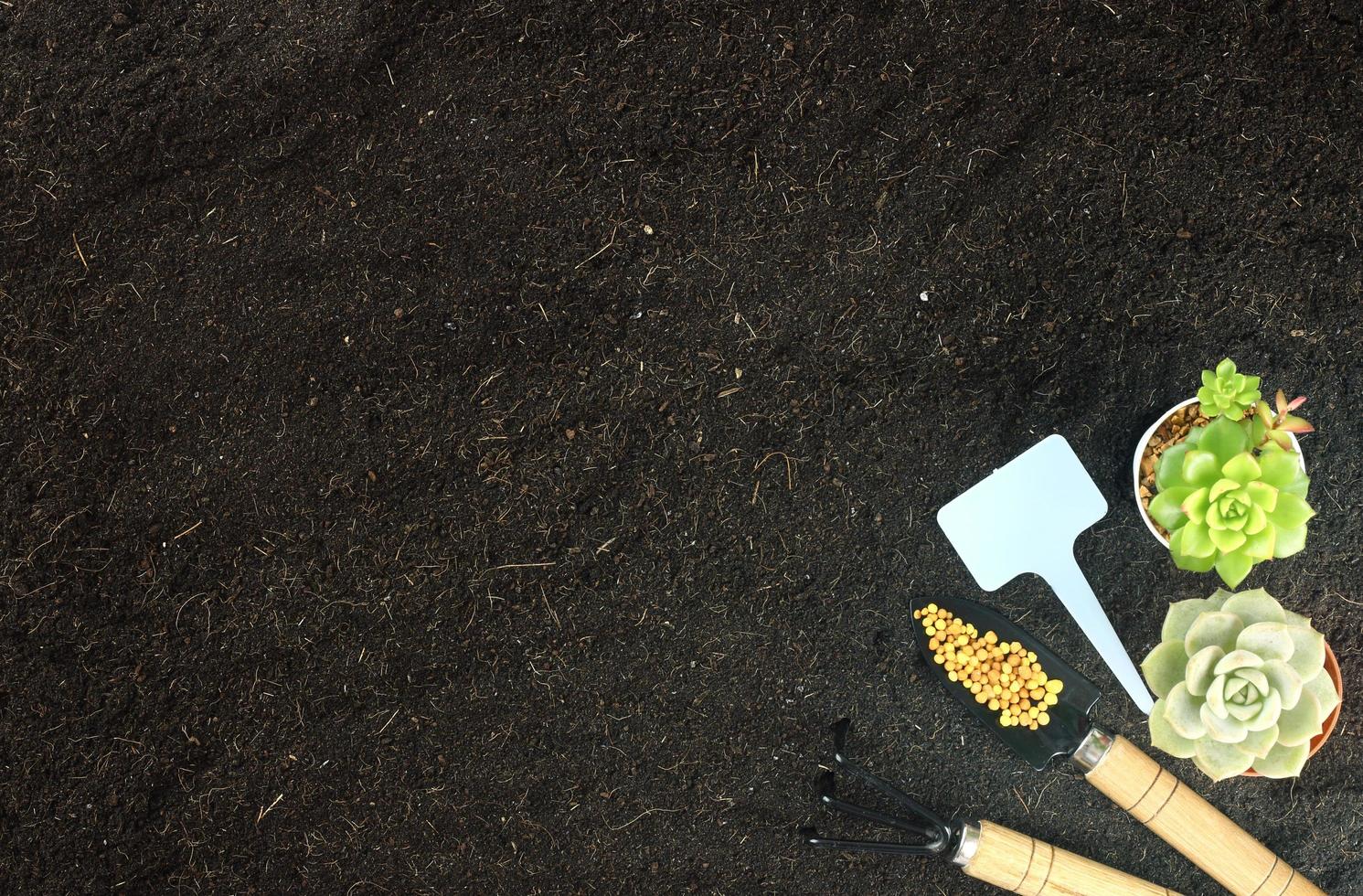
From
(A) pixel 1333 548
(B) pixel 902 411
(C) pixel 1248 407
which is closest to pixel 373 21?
(B) pixel 902 411

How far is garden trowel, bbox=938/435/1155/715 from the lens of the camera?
0.98 meters

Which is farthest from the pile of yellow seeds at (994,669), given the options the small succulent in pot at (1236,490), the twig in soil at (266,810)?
the twig in soil at (266,810)

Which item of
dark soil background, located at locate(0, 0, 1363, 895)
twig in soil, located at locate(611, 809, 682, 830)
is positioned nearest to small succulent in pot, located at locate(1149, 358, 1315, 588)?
dark soil background, located at locate(0, 0, 1363, 895)

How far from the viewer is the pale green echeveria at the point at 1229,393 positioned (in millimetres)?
761

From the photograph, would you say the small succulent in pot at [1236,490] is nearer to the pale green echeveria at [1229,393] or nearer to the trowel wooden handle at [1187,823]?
the pale green echeveria at [1229,393]

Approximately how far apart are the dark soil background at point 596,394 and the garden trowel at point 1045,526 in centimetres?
3

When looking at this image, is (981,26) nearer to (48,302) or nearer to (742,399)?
(742,399)

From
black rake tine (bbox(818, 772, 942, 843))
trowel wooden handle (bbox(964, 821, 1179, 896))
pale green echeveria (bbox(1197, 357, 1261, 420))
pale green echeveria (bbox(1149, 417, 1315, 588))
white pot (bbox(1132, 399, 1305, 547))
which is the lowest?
trowel wooden handle (bbox(964, 821, 1179, 896))

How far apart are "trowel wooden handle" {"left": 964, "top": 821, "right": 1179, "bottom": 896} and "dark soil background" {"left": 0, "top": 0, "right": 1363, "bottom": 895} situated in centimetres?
7

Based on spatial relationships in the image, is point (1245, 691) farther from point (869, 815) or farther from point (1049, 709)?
point (869, 815)

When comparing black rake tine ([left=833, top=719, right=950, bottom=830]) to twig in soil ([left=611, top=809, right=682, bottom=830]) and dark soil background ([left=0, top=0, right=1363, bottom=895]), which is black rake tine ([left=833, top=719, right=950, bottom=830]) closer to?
dark soil background ([left=0, top=0, right=1363, bottom=895])

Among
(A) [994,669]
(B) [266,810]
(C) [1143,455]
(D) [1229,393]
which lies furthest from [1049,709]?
(B) [266,810]

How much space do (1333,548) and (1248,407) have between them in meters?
0.29

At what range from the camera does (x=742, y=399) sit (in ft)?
3.36
